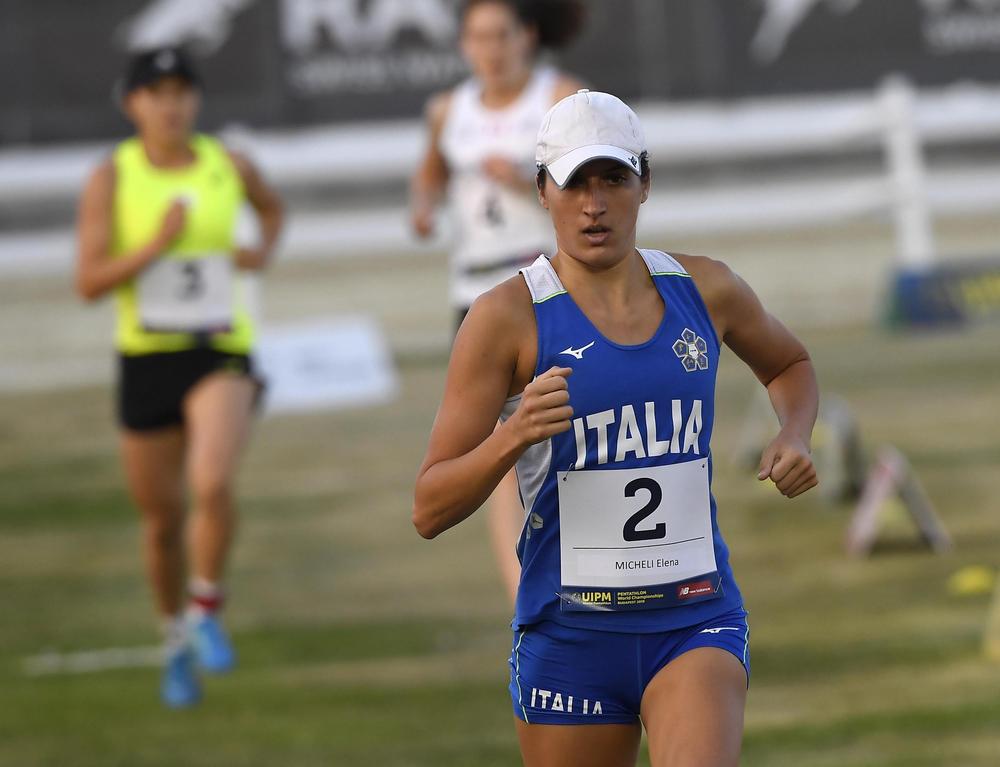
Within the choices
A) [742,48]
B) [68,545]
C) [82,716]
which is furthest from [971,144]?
[82,716]

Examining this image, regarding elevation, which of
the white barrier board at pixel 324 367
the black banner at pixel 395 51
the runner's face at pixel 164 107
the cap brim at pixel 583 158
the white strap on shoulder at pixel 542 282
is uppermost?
the black banner at pixel 395 51

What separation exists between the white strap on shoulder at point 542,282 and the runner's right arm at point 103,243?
3.33 meters

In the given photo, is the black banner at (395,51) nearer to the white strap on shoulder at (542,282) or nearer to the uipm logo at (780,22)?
the uipm logo at (780,22)

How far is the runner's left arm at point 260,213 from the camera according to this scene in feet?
25.1

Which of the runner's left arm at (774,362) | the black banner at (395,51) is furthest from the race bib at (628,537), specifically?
the black banner at (395,51)

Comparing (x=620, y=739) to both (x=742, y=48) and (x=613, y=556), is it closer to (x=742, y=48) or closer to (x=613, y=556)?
(x=613, y=556)

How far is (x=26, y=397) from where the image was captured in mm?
13508

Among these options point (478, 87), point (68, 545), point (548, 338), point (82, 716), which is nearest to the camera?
point (548, 338)

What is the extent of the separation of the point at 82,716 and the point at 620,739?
3505 millimetres

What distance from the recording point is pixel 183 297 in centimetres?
722

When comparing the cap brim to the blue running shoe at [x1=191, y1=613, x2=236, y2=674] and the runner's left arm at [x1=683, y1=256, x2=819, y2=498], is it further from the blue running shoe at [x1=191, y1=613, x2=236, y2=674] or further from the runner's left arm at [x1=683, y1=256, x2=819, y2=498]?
the blue running shoe at [x1=191, y1=613, x2=236, y2=674]

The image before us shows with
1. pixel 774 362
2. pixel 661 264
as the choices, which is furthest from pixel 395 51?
pixel 661 264

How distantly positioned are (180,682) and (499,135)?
2.35 metres

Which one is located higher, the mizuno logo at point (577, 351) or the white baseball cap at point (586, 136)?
the white baseball cap at point (586, 136)
